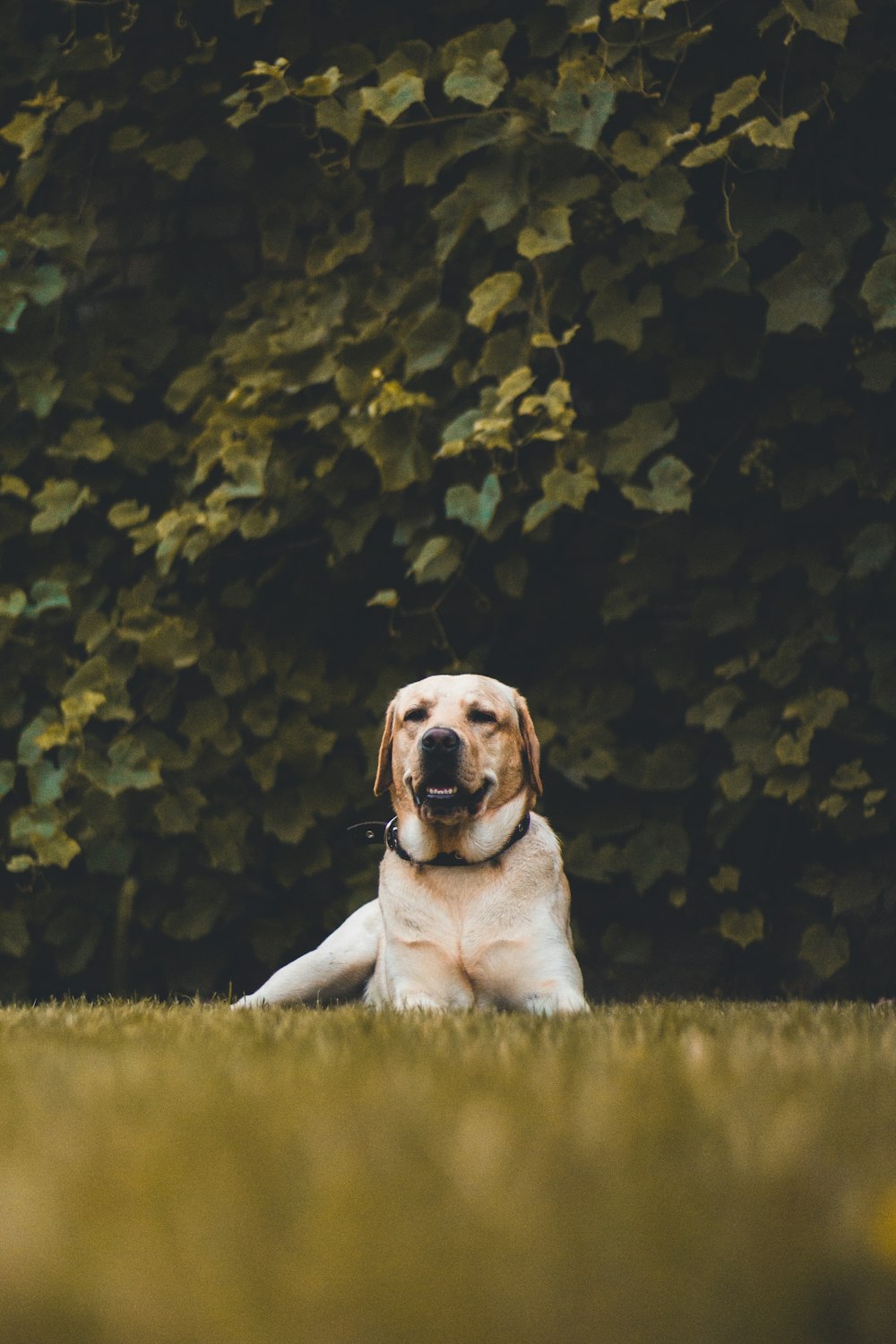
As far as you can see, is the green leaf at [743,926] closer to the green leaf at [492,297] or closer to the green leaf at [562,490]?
the green leaf at [562,490]

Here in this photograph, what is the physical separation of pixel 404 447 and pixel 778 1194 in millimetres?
2971

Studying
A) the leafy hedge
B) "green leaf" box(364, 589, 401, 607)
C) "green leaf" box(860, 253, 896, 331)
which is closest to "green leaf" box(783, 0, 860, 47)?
the leafy hedge

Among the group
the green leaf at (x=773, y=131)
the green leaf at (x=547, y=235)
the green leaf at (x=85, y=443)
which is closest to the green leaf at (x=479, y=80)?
the green leaf at (x=547, y=235)

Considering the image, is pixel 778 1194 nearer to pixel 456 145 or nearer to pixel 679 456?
pixel 679 456

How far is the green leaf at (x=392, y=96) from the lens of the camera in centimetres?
376

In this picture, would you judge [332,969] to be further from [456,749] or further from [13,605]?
[13,605]

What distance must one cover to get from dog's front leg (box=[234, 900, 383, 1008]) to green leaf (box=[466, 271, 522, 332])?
5.03ft

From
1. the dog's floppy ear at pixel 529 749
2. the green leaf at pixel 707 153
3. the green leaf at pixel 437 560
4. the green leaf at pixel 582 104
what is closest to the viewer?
the dog's floppy ear at pixel 529 749

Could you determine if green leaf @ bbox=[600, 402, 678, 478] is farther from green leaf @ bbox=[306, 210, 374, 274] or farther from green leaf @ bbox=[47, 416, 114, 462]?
green leaf @ bbox=[47, 416, 114, 462]

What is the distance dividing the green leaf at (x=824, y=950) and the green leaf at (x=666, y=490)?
114cm

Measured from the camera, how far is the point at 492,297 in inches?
147

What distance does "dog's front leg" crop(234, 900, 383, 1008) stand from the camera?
132 inches

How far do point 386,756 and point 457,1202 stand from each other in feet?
7.13

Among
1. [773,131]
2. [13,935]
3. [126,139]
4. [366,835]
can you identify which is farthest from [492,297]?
[13,935]
